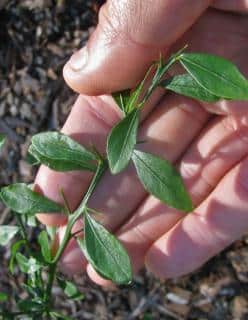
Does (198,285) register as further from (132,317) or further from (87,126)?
(87,126)

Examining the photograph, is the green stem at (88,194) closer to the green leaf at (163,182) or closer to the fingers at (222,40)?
the green leaf at (163,182)

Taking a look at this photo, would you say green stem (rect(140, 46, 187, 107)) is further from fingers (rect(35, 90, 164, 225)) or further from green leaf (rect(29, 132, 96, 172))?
fingers (rect(35, 90, 164, 225))

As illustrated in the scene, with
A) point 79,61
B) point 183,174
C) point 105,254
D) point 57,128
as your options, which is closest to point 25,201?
point 105,254

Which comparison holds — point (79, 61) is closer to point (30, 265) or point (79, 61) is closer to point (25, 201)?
point (25, 201)

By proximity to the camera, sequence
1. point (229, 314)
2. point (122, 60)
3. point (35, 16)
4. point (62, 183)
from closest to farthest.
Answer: point (122, 60) → point (62, 183) → point (229, 314) → point (35, 16)

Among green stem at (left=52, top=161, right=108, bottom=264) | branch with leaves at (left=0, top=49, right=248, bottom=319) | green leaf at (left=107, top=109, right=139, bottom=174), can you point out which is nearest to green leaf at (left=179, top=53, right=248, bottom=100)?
branch with leaves at (left=0, top=49, right=248, bottom=319)

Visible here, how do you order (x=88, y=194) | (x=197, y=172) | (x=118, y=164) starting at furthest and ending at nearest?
(x=197, y=172)
(x=88, y=194)
(x=118, y=164)

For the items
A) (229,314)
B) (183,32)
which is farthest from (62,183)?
(229,314)
